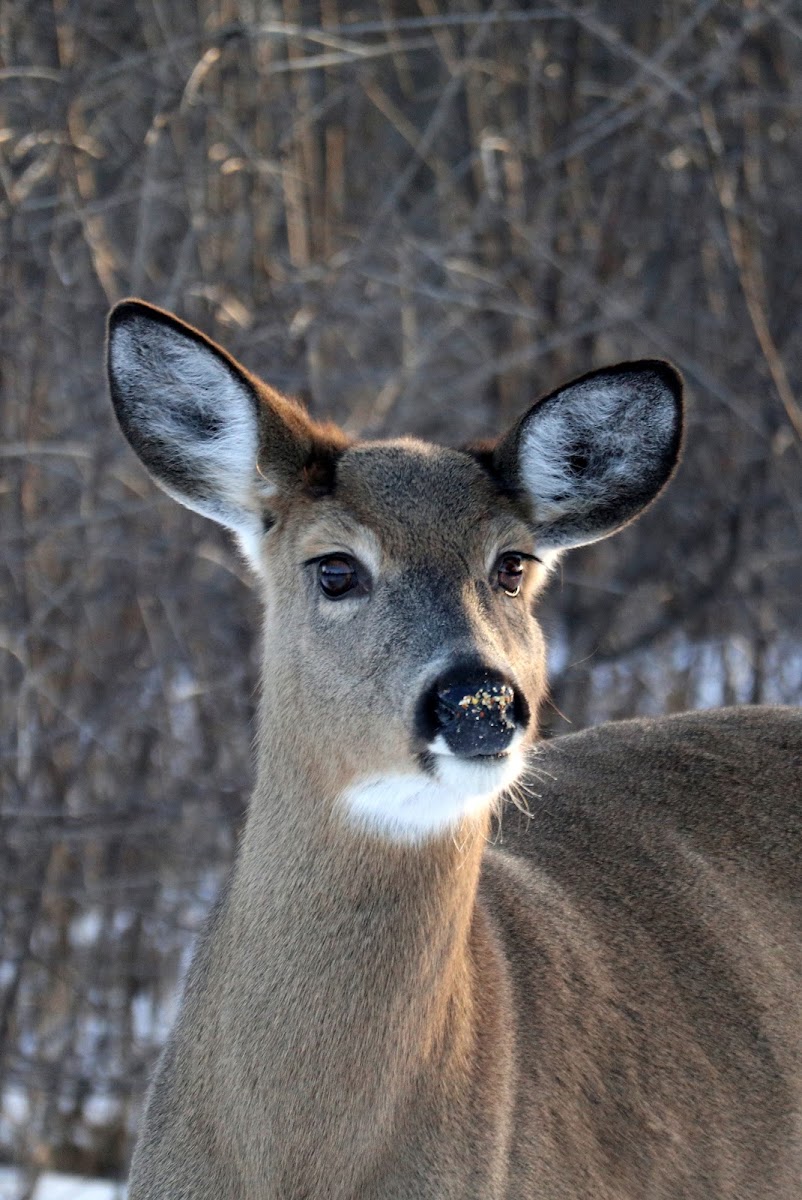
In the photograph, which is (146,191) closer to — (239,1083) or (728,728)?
(728,728)

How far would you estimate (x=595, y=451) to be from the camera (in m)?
3.88

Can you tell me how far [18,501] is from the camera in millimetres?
6590

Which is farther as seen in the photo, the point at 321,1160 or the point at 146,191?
the point at 146,191

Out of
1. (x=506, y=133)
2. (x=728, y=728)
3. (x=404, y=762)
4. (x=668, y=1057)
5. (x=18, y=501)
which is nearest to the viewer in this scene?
(x=404, y=762)

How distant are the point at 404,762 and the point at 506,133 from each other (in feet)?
18.9

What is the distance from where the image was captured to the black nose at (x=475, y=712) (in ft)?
9.76

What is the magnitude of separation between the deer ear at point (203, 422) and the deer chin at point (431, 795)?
2.55 ft

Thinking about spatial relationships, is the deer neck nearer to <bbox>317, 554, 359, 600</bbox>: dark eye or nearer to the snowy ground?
<bbox>317, 554, 359, 600</bbox>: dark eye

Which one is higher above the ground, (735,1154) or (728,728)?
(728,728)

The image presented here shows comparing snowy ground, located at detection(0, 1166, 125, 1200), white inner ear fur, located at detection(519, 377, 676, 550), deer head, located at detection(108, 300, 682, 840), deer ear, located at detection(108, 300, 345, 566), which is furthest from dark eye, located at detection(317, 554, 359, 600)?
snowy ground, located at detection(0, 1166, 125, 1200)

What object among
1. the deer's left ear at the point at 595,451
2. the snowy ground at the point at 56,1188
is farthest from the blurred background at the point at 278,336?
the deer's left ear at the point at 595,451

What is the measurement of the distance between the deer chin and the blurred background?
2.01m

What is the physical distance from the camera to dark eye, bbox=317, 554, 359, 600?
3.45 m

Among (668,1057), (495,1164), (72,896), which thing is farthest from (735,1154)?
(72,896)
